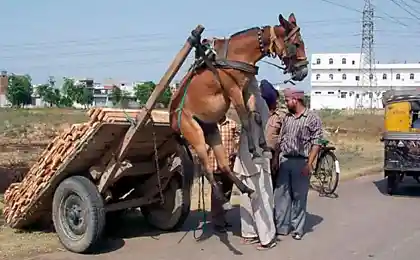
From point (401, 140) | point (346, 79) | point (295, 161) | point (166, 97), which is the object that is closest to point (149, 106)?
point (166, 97)

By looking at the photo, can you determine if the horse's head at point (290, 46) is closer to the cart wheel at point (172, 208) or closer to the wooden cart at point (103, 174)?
the wooden cart at point (103, 174)

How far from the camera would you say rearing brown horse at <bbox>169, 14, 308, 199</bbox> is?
23.7 feet

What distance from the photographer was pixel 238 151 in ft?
27.7

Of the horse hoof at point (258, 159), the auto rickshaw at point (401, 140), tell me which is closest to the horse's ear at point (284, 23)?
the horse hoof at point (258, 159)

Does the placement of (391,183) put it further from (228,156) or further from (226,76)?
(226,76)

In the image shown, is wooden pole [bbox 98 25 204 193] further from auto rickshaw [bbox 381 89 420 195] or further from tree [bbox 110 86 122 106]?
auto rickshaw [bbox 381 89 420 195]

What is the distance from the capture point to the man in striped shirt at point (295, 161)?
9031 mm

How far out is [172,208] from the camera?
9.20 meters

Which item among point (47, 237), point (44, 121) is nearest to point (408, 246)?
point (47, 237)

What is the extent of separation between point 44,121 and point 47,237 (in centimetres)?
4594

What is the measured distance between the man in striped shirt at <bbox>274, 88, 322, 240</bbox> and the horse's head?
5.69 feet

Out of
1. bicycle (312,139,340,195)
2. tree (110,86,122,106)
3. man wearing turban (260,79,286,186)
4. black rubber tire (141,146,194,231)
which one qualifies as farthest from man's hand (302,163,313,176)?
bicycle (312,139,340,195)

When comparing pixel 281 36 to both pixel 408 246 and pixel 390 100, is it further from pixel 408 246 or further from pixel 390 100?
pixel 390 100

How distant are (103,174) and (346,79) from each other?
123 m
